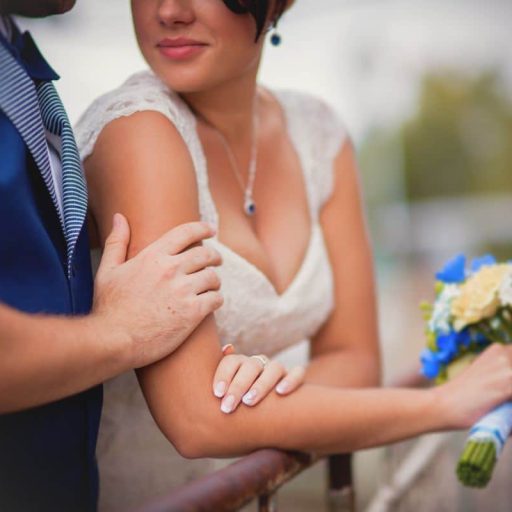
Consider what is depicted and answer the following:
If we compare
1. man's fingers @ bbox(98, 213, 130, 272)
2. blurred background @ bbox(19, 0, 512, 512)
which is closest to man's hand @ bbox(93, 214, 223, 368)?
man's fingers @ bbox(98, 213, 130, 272)

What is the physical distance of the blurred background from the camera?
227 centimetres

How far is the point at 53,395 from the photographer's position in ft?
4.07

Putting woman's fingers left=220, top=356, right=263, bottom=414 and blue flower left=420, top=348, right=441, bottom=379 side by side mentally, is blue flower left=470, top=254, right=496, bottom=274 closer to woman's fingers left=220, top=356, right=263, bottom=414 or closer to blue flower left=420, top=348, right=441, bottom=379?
blue flower left=420, top=348, right=441, bottom=379

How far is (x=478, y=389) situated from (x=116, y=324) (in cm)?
82

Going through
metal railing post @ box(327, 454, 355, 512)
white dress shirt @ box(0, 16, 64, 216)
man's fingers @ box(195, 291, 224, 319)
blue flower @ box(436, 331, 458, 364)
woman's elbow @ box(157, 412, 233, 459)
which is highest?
white dress shirt @ box(0, 16, 64, 216)

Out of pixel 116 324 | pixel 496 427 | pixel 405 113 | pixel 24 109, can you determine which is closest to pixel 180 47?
pixel 24 109

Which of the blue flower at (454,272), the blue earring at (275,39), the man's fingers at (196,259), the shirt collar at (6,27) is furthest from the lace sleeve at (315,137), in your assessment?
the shirt collar at (6,27)

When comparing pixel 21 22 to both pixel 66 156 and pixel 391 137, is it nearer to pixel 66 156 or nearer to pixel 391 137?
pixel 66 156

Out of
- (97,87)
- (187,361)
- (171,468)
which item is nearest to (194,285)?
(187,361)

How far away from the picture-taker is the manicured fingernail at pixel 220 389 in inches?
58.6

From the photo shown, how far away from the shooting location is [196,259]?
1518 mm

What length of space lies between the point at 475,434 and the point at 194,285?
0.63 metres

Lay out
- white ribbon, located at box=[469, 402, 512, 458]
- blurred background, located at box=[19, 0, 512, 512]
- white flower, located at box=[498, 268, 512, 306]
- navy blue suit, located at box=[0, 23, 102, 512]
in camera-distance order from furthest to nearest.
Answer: blurred background, located at box=[19, 0, 512, 512] → white flower, located at box=[498, 268, 512, 306] → white ribbon, located at box=[469, 402, 512, 458] → navy blue suit, located at box=[0, 23, 102, 512]

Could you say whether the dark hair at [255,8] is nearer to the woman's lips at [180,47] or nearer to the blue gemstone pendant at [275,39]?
the woman's lips at [180,47]
